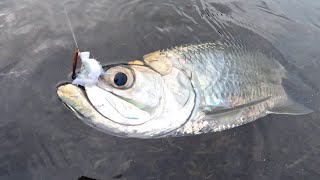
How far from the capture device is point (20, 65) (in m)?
3.41

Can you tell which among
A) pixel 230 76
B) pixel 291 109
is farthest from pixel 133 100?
pixel 291 109

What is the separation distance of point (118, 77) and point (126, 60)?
1.12 m

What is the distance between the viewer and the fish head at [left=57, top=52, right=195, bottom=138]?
2443mm

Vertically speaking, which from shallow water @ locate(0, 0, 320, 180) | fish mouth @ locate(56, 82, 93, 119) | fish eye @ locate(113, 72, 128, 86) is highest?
fish eye @ locate(113, 72, 128, 86)

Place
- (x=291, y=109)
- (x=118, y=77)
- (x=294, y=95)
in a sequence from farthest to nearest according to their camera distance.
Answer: (x=294, y=95)
(x=291, y=109)
(x=118, y=77)

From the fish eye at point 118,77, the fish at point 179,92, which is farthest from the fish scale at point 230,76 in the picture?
the fish eye at point 118,77

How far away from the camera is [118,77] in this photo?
98.8 inches

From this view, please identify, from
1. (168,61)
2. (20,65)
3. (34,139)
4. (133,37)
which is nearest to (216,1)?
(133,37)

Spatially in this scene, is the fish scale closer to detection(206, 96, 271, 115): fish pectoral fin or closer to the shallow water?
detection(206, 96, 271, 115): fish pectoral fin

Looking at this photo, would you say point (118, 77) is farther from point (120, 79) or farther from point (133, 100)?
point (133, 100)

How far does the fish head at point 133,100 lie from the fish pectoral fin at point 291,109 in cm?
110

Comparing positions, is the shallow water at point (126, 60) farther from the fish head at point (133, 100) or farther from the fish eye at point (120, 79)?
the fish eye at point (120, 79)

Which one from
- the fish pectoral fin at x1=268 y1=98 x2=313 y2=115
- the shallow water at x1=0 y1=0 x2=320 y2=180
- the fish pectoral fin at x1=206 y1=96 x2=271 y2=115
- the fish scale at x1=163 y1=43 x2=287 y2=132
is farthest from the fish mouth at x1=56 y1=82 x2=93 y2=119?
the fish pectoral fin at x1=268 y1=98 x2=313 y2=115

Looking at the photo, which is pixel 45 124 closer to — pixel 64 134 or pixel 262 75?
pixel 64 134
